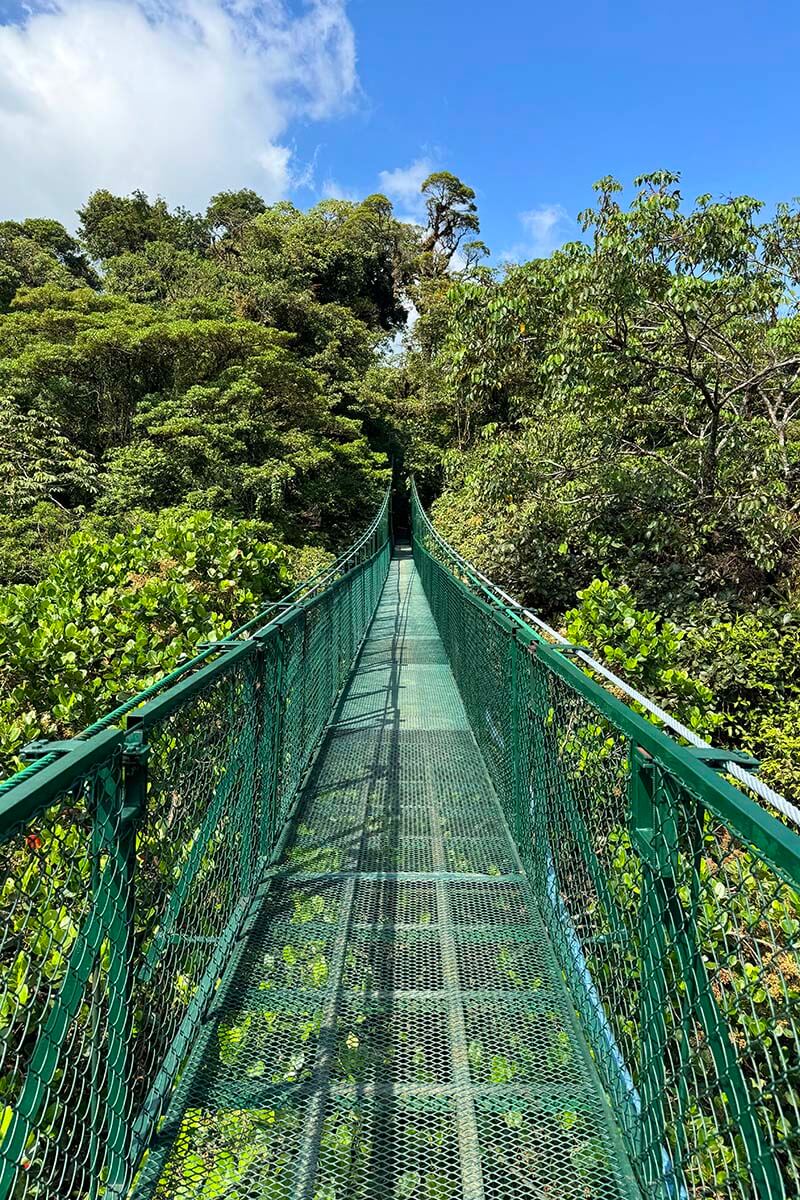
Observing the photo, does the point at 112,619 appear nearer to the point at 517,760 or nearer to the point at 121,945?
the point at 517,760

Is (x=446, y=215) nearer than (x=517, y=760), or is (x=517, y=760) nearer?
(x=517, y=760)

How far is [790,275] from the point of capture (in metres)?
5.46

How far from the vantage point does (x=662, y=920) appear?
117 cm

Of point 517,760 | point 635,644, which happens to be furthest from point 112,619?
point 635,644

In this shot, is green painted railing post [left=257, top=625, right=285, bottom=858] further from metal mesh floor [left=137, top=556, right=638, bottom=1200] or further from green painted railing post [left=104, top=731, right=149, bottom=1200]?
green painted railing post [left=104, top=731, right=149, bottom=1200]

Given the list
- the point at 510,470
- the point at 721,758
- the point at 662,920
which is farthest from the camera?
the point at 510,470

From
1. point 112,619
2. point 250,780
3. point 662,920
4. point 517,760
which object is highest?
point 112,619

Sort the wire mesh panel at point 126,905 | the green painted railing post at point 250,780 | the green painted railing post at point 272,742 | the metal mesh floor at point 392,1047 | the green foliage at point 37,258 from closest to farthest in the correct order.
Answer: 1. the wire mesh panel at point 126,905
2. the metal mesh floor at point 392,1047
3. the green painted railing post at point 250,780
4. the green painted railing post at point 272,742
5. the green foliage at point 37,258

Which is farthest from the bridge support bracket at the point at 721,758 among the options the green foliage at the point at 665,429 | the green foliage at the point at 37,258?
the green foliage at the point at 37,258

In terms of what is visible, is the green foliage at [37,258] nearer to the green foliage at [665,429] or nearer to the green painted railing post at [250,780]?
the green foliage at [665,429]

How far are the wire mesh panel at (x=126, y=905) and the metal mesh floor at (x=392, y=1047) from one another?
0.22 ft

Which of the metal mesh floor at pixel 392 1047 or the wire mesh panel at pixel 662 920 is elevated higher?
the wire mesh panel at pixel 662 920

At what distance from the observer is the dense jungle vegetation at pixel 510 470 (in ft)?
11.9

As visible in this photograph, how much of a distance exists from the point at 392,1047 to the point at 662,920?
0.87 metres
